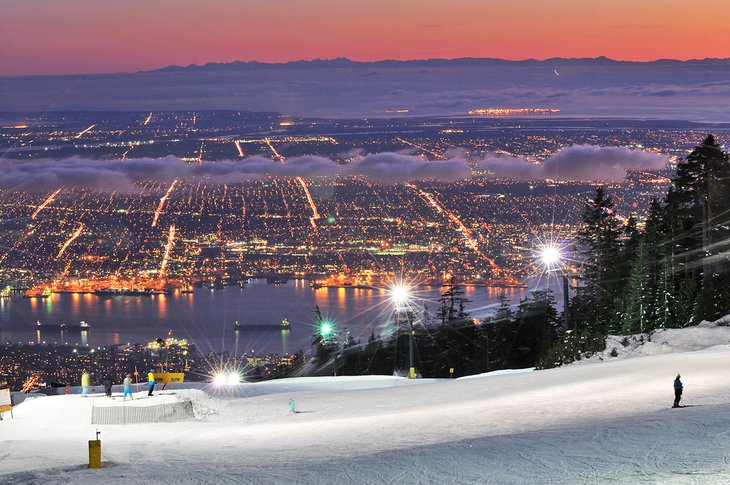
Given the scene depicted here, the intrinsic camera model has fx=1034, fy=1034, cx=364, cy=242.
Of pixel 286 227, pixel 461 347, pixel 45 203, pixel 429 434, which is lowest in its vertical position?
pixel 286 227

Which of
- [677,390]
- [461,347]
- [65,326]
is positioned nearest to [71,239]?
[65,326]

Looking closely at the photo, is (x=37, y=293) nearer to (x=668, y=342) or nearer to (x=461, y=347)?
(x=461, y=347)

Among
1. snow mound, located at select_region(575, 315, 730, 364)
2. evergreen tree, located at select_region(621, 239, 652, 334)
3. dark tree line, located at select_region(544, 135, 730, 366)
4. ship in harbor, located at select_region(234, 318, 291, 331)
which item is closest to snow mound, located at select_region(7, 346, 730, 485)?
snow mound, located at select_region(575, 315, 730, 364)

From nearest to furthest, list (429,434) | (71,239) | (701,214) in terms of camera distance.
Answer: (429,434), (701,214), (71,239)

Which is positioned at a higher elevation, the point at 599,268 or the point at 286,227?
the point at 599,268

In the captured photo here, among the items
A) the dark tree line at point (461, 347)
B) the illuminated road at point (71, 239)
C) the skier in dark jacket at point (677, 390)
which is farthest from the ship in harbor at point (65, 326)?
the skier in dark jacket at point (677, 390)

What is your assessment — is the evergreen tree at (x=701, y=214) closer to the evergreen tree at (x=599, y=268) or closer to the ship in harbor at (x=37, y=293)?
the evergreen tree at (x=599, y=268)
